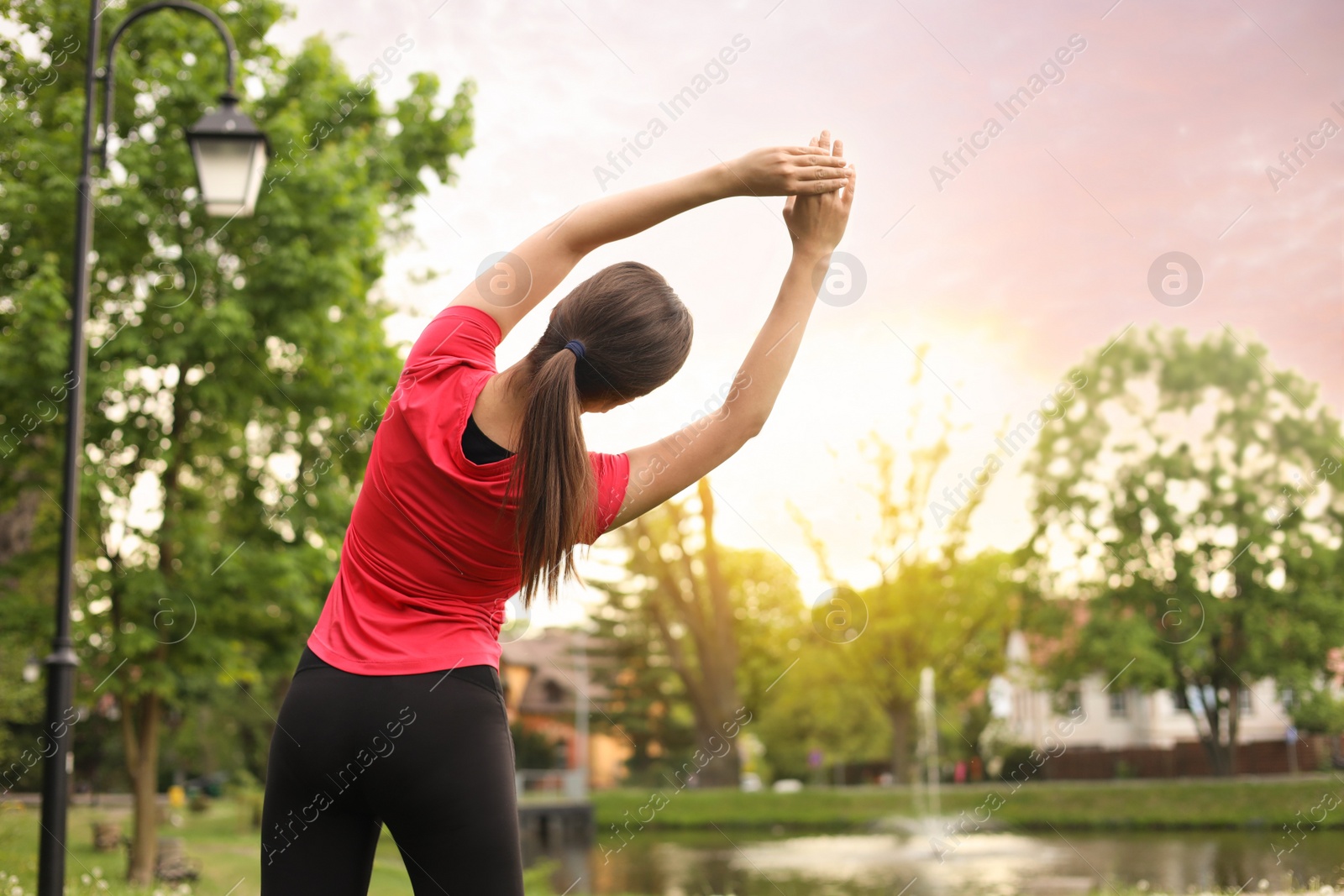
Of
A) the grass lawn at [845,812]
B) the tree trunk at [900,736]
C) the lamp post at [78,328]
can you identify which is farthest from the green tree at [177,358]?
the tree trunk at [900,736]

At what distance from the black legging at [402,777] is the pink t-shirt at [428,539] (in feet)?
0.13

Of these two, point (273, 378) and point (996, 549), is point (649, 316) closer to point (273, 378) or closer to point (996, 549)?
point (273, 378)

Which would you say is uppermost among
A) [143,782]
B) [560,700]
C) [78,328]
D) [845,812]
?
[78,328]

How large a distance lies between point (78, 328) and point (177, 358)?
5.89 metres

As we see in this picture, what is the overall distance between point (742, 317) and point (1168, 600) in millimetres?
24950

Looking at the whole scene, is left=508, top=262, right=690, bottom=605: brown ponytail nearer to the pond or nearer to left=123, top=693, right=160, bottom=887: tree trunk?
the pond

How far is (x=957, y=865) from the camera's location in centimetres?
1878

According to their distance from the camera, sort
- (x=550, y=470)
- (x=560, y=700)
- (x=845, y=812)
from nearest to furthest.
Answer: (x=550, y=470)
(x=845, y=812)
(x=560, y=700)

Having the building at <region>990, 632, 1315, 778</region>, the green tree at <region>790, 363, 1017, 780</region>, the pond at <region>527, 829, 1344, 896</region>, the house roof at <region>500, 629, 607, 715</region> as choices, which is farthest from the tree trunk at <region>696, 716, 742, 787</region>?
the house roof at <region>500, 629, 607, 715</region>

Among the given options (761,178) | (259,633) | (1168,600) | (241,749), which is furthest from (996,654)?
(761,178)

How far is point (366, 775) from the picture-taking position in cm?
145

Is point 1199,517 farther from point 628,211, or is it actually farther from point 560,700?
point 560,700

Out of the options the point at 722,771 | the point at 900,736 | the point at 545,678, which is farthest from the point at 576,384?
the point at 545,678

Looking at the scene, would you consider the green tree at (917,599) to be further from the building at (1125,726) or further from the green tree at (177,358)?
the green tree at (177,358)
